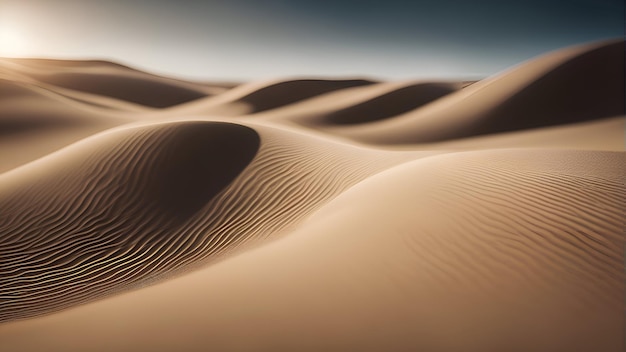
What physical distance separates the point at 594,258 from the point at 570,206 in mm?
1041

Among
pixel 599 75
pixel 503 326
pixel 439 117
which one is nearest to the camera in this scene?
pixel 503 326

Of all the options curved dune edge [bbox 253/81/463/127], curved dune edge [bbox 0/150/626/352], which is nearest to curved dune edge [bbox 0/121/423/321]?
curved dune edge [bbox 0/150/626/352]

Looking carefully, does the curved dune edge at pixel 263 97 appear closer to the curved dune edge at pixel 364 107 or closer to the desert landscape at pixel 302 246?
the curved dune edge at pixel 364 107

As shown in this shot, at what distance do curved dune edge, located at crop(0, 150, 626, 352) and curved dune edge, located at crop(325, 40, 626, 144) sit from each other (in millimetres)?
14552

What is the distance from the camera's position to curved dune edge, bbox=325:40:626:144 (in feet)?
57.0

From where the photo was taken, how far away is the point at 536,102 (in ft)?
61.6

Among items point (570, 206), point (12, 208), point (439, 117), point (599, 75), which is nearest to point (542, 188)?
point (570, 206)

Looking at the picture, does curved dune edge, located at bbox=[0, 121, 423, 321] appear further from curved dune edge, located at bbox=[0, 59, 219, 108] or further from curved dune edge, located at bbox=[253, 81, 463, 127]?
curved dune edge, located at bbox=[0, 59, 219, 108]

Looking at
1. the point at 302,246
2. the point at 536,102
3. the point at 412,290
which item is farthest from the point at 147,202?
the point at 536,102

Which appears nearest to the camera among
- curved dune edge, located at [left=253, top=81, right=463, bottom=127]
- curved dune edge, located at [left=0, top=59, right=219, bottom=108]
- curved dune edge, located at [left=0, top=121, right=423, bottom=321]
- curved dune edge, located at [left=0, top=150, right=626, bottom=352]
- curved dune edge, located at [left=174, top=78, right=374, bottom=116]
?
curved dune edge, located at [left=0, top=150, right=626, bottom=352]

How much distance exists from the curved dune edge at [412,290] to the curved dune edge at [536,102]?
14552mm

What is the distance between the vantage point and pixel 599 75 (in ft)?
62.0

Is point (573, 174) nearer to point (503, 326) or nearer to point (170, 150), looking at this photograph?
point (503, 326)

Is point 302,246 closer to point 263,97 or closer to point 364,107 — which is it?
point 364,107
